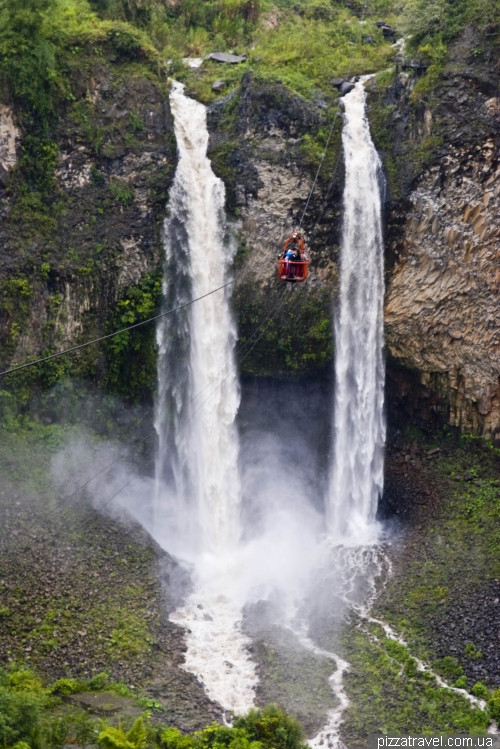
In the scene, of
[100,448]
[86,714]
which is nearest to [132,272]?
[100,448]

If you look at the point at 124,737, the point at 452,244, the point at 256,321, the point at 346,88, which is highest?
the point at 346,88

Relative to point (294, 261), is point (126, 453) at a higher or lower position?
lower

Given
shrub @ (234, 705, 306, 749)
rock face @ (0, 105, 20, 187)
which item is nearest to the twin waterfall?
rock face @ (0, 105, 20, 187)

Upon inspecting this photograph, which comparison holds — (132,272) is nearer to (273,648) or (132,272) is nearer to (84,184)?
(84,184)

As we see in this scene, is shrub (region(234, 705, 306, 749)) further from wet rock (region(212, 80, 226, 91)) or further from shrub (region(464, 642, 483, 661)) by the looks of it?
wet rock (region(212, 80, 226, 91))

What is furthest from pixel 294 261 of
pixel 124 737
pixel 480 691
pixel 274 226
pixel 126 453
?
pixel 124 737

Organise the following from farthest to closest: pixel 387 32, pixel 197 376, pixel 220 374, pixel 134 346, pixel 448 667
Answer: pixel 387 32 → pixel 220 374 → pixel 197 376 → pixel 134 346 → pixel 448 667

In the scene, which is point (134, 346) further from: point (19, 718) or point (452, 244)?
point (19, 718)

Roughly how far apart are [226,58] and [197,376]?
12.4 metres

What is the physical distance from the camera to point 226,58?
3688 centimetres

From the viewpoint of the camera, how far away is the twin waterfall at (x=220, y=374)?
31.5 metres

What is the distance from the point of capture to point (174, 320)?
1270 inches

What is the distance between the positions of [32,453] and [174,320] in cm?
618

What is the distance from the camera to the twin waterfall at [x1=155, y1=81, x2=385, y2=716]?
31.5 meters
